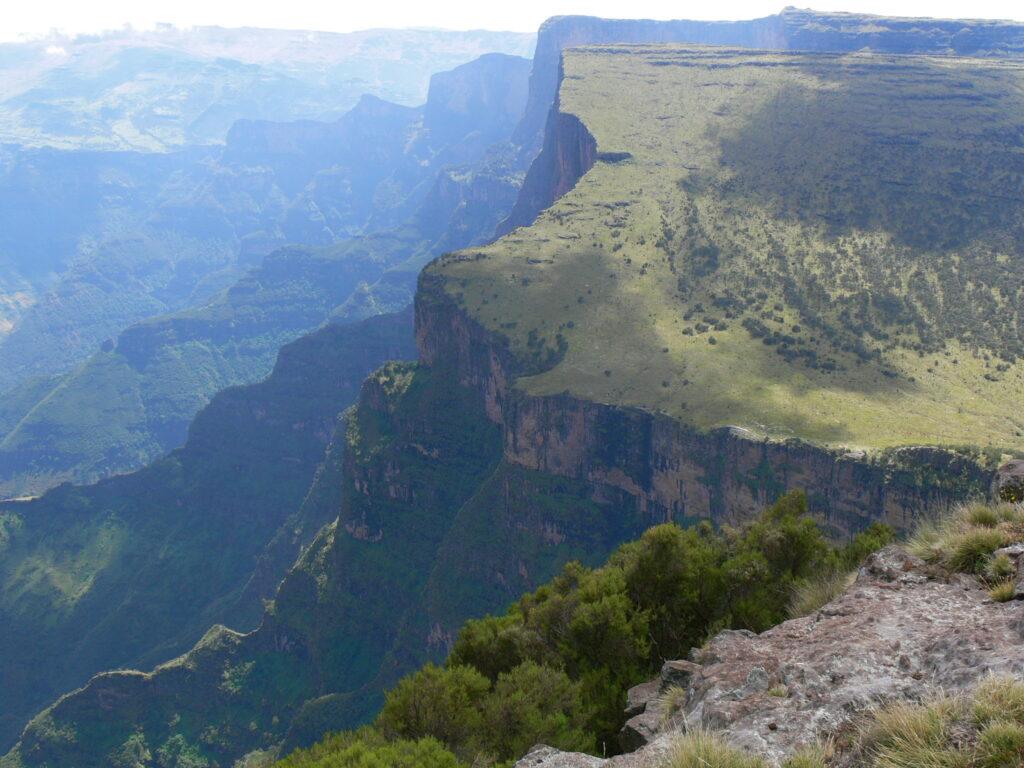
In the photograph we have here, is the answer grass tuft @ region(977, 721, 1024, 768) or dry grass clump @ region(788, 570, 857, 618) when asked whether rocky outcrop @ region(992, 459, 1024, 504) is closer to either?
dry grass clump @ region(788, 570, 857, 618)

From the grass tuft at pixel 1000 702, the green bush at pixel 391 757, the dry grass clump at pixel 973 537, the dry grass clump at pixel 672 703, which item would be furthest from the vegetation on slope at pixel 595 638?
the grass tuft at pixel 1000 702

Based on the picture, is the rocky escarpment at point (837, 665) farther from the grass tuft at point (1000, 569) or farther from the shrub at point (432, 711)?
the shrub at point (432, 711)

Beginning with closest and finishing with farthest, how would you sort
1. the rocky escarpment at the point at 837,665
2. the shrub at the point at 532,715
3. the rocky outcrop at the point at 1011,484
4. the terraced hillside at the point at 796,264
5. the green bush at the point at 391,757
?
the rocky escarpment at the point at 837,665 < the green bush at the point at 391,757 < the rocky outcrop at the point at 1011,484 < the shrub at the point at 532,715 < the terraced hillside at the point at 796,264

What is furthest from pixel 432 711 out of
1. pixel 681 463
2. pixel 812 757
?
pixel 681 463

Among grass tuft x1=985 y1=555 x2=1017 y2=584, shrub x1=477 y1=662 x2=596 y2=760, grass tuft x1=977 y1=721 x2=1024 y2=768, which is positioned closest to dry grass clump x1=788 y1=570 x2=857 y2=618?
grass tuft x1=985 y1=555 x2=1017 y2=584

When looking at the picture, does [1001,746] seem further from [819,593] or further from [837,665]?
[819,593]
